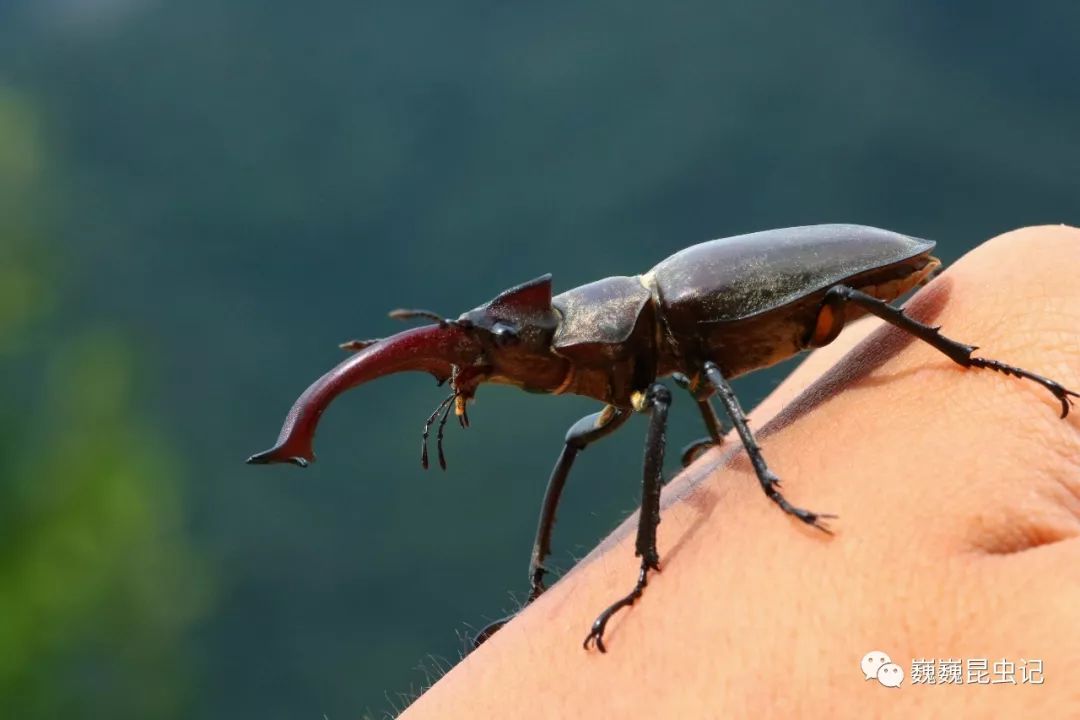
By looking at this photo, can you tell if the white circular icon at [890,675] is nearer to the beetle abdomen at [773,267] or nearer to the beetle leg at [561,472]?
the beetle abdomen at [773,267]

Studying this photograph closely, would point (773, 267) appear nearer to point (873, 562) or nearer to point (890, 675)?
point (873, 562)

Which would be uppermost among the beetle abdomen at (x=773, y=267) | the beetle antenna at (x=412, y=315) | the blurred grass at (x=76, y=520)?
the beetle antenna at (x=412, y=315)

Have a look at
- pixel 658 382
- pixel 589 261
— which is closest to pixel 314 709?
pixel 589 261

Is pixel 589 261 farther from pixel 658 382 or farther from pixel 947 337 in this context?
pixel 947 337

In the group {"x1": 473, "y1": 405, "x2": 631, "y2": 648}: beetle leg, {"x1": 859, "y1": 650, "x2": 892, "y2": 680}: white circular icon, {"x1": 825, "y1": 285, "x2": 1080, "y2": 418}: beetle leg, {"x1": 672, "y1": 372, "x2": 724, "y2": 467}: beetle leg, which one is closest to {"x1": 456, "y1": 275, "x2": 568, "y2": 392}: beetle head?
{"x1": 473, "y1": 405, "x2": 631, "y2": 648}: beetle leg

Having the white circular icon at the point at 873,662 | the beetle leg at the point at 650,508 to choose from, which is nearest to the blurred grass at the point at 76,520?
the beetle leg at the point at 650,508

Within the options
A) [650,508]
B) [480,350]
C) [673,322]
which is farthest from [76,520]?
[650,508]
